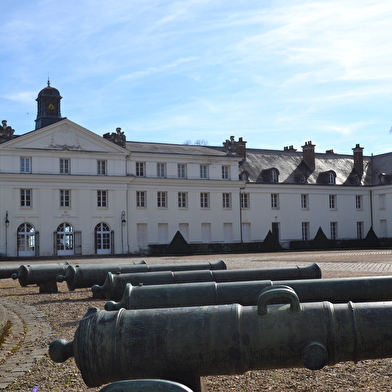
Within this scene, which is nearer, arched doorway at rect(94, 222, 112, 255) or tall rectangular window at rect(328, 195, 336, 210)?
arched doorway at rect(94, 222, 112, 255)

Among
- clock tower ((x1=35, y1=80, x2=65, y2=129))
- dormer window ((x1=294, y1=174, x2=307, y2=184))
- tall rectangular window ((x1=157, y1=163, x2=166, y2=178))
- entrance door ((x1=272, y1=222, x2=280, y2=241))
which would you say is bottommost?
entrance door ((x1=272, y1=222, x2=280, y2=241))

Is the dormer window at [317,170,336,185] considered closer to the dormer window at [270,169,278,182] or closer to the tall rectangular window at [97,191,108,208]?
the dormer window at [270,169,278,182]

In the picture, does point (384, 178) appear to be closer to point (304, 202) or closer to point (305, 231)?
point (304, 202)

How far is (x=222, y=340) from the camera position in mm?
3496

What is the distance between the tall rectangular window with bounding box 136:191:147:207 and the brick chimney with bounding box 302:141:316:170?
15583mm

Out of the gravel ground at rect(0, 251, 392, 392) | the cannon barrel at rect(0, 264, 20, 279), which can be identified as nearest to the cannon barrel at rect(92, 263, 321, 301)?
the gravel ground at rect(0, 251, 392, 392)

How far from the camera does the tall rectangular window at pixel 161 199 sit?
39.7m

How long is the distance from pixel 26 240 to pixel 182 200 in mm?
11465

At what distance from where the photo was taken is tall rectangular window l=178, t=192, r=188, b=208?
40281 millimetres

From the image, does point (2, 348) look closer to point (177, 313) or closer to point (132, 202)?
point (177, 313)

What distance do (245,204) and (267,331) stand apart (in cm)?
3903

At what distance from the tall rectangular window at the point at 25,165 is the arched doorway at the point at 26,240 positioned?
343 cm

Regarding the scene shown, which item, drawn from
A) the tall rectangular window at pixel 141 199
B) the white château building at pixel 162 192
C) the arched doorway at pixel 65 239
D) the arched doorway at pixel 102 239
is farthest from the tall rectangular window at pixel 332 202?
the arched doorway at pixel 65 239

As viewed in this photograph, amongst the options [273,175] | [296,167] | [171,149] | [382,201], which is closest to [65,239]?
[171,149]
